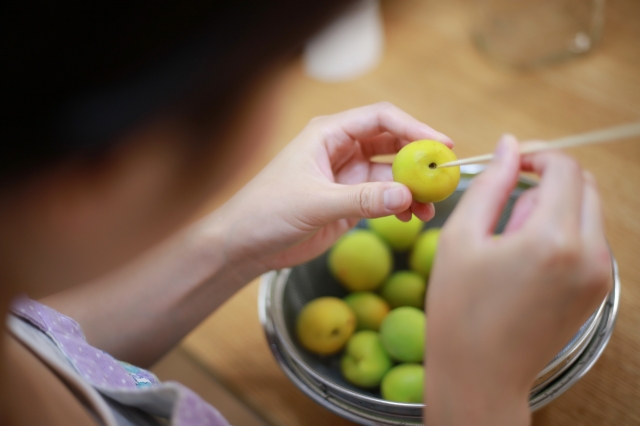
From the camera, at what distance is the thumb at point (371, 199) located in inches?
22.1

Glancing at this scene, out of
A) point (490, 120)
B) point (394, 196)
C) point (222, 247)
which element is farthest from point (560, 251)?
point (490, 120)

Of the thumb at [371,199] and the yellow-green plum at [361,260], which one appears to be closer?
the thumb at [371,199]

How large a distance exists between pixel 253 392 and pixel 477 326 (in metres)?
0.46

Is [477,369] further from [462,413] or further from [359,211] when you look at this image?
[359,211]

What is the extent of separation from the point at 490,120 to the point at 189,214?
973mm

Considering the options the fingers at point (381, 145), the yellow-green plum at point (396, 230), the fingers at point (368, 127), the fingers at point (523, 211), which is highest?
the fingers at point (368, 127)

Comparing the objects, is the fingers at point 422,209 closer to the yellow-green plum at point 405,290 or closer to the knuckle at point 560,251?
the yellow-green plum at point 405,290

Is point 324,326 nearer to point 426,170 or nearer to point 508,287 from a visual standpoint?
point 426,170

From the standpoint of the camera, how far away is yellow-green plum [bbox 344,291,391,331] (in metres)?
0.77

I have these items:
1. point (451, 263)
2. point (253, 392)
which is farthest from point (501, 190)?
point (253, 392)

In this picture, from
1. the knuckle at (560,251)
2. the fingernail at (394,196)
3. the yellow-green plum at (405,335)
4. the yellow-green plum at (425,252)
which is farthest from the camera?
the yellow-green plum at (425,252)

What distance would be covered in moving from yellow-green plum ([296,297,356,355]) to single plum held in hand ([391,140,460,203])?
0.72ft

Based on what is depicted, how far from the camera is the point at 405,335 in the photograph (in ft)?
2.24

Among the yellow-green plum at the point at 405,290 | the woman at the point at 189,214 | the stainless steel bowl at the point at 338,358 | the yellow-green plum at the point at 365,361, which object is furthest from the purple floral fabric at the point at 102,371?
the yellow-green plum at the point at 405,290
